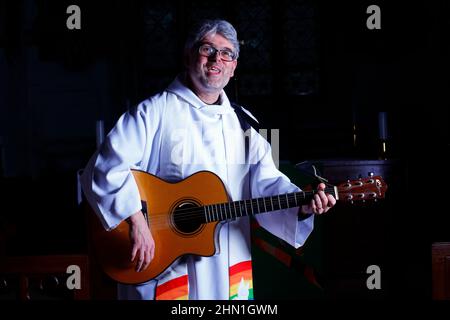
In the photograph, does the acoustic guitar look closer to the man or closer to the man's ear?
the man

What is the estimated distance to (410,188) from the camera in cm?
298

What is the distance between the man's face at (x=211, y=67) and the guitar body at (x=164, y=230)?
0.30 metres

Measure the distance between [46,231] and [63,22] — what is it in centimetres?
152

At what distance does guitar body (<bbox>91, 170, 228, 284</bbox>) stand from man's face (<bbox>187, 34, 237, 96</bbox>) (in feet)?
0.99

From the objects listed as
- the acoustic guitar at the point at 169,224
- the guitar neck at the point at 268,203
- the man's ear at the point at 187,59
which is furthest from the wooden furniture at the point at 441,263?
the man's ear at the point at 187,59

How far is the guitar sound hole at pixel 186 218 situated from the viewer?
1.60m

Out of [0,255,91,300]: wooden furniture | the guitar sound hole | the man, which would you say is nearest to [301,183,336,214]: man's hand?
the man

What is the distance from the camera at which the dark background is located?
9.47ft

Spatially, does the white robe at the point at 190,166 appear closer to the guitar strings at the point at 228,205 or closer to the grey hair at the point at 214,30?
the guitar strings at the point at 228,205

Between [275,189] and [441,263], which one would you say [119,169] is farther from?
[441,263]

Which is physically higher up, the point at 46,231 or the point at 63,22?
the point at 63,22
